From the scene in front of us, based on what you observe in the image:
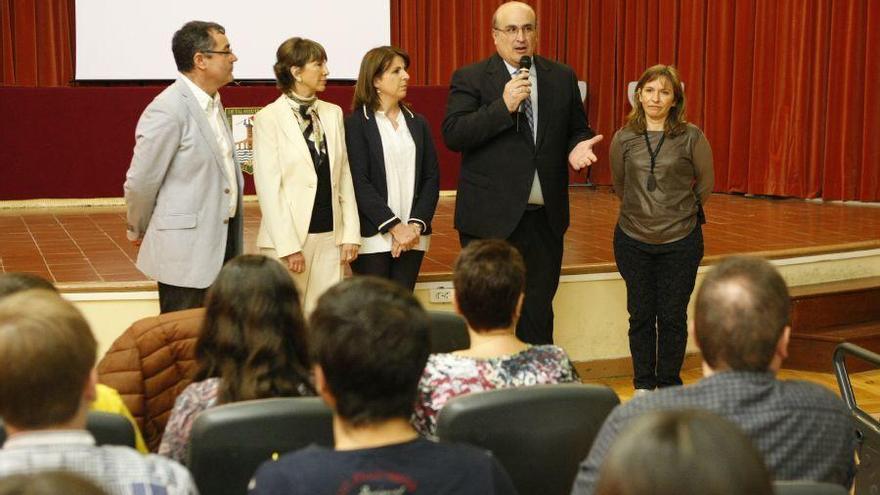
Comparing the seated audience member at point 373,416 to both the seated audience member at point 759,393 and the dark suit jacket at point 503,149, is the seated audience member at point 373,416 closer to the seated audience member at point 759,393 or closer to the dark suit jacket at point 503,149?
the seated audience member at point 759,393

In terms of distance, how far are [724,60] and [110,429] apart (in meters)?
7.74

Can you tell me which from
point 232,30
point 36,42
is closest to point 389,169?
point 232,30

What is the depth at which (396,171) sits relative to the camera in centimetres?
415

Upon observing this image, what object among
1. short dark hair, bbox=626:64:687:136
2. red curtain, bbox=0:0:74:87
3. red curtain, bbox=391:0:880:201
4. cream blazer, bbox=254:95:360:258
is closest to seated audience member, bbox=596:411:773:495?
cream blazer, bbox=254:95:360:258

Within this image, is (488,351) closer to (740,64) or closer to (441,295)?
(441,295)

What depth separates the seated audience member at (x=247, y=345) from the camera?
84.0 inches

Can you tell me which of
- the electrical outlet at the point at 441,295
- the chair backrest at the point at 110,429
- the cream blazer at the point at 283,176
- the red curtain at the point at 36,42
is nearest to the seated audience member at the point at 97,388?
the chair backrest at the point at 110,429

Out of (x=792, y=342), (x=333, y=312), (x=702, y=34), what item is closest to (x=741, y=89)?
(x=702, y=34)

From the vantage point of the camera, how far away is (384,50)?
4.03 meters

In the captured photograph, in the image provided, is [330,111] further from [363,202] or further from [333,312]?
[333,312]

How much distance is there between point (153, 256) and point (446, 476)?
247 cm

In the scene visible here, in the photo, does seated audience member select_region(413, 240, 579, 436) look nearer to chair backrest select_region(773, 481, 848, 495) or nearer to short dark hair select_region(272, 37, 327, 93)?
chair backrest select_region(773, 481, 848, 495)

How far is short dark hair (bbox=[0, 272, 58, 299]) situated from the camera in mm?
2193

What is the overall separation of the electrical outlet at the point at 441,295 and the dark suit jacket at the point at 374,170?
654 millimetres
